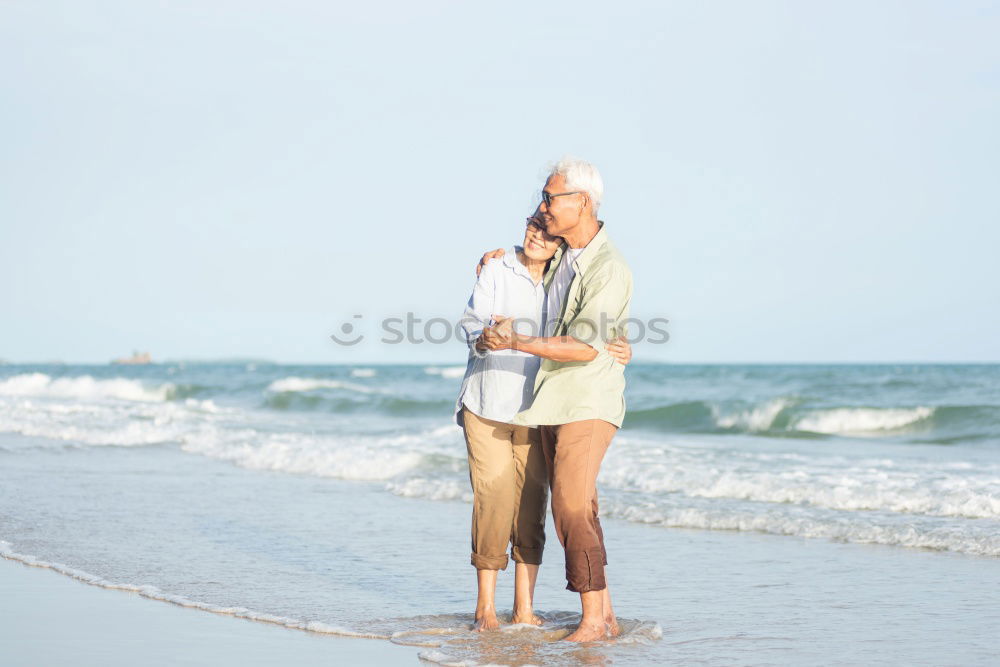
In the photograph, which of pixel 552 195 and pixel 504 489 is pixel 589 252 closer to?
pixel 552 195

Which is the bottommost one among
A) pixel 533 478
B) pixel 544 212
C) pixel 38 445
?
pixel 38 445

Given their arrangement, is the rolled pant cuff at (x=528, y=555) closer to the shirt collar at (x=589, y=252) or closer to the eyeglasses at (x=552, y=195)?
the shirt collar at (x=589, y=252)

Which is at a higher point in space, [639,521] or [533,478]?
[533,478]

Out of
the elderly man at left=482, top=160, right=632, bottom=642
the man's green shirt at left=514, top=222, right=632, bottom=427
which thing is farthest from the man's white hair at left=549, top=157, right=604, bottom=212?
the man's green shirt at left=514, top=222, right=632, bottom=427

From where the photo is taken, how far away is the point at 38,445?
13.0 meters

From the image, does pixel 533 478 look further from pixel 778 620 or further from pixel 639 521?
pixel 639 521

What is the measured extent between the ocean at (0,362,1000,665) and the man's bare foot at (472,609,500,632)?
5 cm

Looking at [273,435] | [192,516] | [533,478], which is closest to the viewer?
[533,478]

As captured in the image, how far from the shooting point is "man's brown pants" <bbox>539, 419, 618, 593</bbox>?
398cm

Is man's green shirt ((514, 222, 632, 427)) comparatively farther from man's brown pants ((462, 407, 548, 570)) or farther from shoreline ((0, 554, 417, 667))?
shoreline ((0, 554, 417, 667))

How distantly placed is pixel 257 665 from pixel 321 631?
58 cm

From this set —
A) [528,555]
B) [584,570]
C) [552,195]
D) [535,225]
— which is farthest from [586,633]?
[552,195]

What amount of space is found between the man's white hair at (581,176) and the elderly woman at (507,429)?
0.23 metres

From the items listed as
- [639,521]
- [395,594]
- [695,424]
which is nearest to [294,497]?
[639,521]
